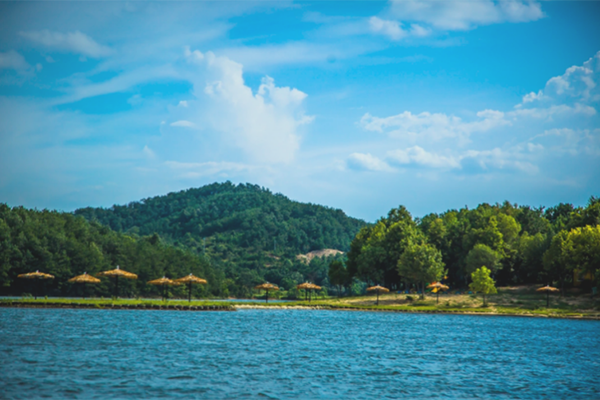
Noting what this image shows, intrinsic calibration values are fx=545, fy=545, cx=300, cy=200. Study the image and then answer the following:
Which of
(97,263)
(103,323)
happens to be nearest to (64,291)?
(97,263)

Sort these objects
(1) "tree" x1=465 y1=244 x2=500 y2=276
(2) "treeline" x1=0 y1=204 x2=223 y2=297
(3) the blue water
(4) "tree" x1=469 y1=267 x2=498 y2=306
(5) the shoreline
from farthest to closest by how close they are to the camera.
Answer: (1) "tree" x1=465 y1=244 x2=500 y2=276 < (2) "treeline" x1=0 y1=204 x2=223 y2=297 < (4) "tree" x1=469 y1=267 x2=498 y2=306 < (5) the shoreline < (3) the blue water

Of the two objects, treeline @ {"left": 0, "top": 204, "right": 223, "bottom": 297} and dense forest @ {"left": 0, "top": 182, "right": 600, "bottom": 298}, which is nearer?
dense forest @ {"left": 0, "top": 182, "right": 600, "bottom": 298}

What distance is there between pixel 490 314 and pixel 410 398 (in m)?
59.9

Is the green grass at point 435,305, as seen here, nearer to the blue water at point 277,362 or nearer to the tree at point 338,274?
the blue water at point 277,362

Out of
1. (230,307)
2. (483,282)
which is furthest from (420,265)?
(230,307)

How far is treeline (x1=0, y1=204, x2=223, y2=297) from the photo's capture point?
8900cm

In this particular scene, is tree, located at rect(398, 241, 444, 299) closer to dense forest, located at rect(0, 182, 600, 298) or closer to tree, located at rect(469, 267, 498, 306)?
dense forest, located at rect(0, 182, 600, 298)

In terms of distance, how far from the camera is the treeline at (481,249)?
269ft

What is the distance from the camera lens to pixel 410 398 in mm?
22375

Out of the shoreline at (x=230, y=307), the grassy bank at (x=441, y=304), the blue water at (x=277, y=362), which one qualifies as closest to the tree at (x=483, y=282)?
the grassy bank at (x=441, y=304)

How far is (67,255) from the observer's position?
321 feet

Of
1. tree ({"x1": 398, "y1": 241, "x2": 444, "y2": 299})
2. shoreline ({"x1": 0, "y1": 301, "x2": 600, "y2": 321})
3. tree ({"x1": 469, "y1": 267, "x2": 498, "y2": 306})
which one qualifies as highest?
tree ({"x1": 398, "y1": 241, "x2": 444, "y2": 299})

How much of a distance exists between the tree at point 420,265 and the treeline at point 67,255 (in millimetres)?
54515

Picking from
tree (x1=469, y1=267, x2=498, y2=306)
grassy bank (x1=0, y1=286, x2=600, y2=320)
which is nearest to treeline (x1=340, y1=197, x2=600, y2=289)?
grassy bank (x1=0, y1=286, x2=600, y2=320)
